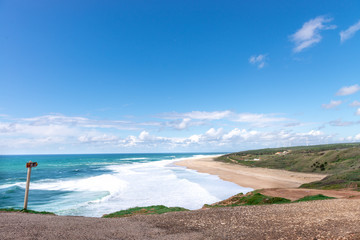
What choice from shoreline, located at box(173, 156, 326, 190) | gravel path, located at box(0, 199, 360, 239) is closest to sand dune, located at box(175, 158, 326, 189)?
shoreline, located at box(173, 156, 326, 190)

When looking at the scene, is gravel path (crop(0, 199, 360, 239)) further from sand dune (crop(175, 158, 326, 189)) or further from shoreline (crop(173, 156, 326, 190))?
sand dune (crop(175, 158, 326, 189))

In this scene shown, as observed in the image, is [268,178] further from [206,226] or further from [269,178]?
[206,226]

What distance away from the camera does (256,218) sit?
1282 centimetres

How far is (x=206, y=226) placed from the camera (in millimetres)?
11719

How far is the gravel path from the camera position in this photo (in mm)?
9742

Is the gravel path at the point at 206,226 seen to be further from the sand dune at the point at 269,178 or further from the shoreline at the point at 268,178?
the sand dune at the point at 269,178

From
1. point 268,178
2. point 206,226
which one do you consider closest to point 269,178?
point 268,178

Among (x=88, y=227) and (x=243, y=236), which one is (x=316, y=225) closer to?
(x=243, y=236)

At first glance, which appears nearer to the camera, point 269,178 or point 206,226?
point 206,226

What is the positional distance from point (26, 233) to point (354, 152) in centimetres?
6161

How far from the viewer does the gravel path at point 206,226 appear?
974 cm

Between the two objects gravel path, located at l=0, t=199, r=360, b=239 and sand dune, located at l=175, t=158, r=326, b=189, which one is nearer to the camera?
gravel path, located at l=0, t=199, r=360, b=239

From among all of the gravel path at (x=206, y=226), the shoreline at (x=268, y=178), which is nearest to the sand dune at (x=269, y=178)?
the shoreline at (x=268, y=178)

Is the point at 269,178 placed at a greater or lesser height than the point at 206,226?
lesser
